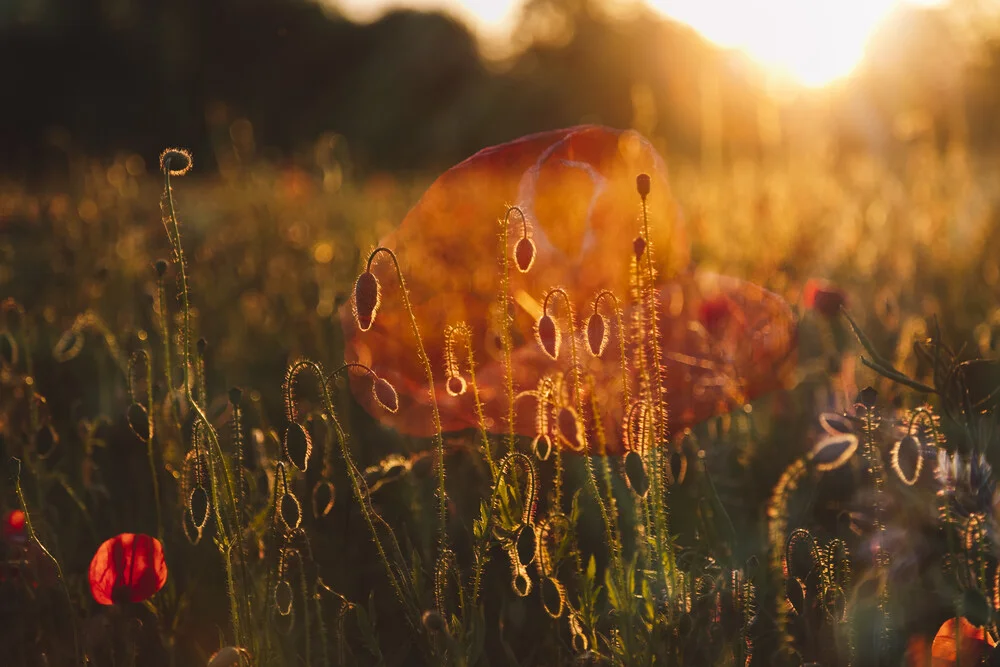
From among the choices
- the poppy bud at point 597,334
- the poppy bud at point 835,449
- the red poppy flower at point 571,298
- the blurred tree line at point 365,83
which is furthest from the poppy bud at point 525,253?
the blurred tree line at point 365,83

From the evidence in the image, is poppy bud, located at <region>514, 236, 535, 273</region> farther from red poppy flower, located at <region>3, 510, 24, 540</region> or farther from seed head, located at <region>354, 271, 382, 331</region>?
red poppy flower, located at <region>3, 510, 24, 540</region>

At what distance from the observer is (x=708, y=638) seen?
1.33 meters

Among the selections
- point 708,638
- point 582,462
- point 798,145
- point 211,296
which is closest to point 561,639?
point 708,638

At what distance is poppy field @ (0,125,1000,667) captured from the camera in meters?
1.34

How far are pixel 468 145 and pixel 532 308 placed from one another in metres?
20.4

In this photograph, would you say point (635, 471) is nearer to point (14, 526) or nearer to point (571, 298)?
point (571, 298)

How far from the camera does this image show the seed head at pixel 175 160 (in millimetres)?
1300

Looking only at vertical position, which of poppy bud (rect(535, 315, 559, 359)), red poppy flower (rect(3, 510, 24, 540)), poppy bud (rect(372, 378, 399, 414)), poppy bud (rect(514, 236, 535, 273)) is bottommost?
red poppy flower (rect(3, 510, 24, 540))

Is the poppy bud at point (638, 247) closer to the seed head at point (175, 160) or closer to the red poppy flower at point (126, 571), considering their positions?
the seed head at point (175, 160)

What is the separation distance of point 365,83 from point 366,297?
24.6 meters

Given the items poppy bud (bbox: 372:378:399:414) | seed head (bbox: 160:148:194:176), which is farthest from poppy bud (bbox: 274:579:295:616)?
seed head (bbox: 160:148:194:176)

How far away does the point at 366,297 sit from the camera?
1.40 m

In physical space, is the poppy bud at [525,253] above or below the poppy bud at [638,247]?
above

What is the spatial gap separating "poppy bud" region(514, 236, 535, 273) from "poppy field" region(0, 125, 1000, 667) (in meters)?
0.03
